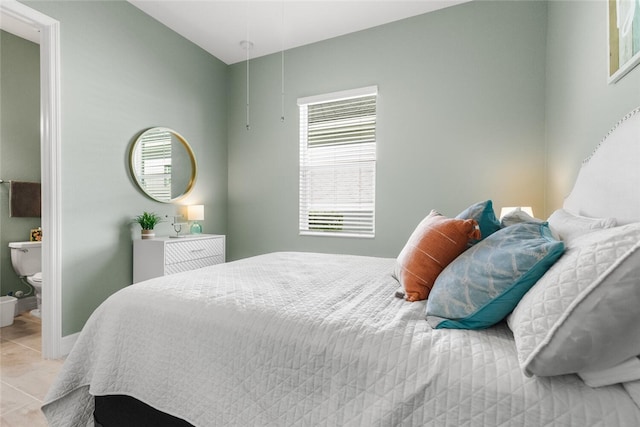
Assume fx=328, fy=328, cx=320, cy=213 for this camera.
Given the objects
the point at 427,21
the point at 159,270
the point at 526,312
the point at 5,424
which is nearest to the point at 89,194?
the point at 159,270

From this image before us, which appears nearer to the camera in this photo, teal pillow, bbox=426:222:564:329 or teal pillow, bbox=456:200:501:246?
teal pillow, bbox=426:222:564:329

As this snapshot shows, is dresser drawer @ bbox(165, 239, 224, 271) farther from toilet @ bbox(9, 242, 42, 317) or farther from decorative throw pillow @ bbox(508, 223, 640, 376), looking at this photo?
decorative throw pillow @ bbox(508, 223, 640, 376)

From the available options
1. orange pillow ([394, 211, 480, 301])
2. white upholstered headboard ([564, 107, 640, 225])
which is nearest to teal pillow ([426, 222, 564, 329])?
orange pillow ([394, 211, 480, 301])

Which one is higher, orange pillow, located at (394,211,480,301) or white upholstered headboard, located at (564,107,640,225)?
white upholstered headboard, located at (564,107,640,225)

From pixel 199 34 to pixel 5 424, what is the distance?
136 inches

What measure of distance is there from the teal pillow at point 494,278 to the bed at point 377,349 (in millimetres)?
14

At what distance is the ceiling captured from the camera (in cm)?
294

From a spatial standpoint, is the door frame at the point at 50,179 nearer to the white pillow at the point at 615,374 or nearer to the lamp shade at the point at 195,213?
the lamp shade at the point at 195,213

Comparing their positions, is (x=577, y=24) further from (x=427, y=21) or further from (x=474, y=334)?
(x=474, y=334)

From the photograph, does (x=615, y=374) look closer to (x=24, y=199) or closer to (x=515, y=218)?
(x=515, y=218)

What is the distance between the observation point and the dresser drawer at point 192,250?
2.88 metres

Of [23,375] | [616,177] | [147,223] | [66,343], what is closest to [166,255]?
[147,223]

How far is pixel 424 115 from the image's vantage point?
309 centimetres

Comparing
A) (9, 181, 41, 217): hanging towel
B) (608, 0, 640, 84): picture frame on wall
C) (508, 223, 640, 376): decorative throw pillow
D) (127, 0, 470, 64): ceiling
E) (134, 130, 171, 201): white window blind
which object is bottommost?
(508, 223, 640, 376): decorative throw pillow
